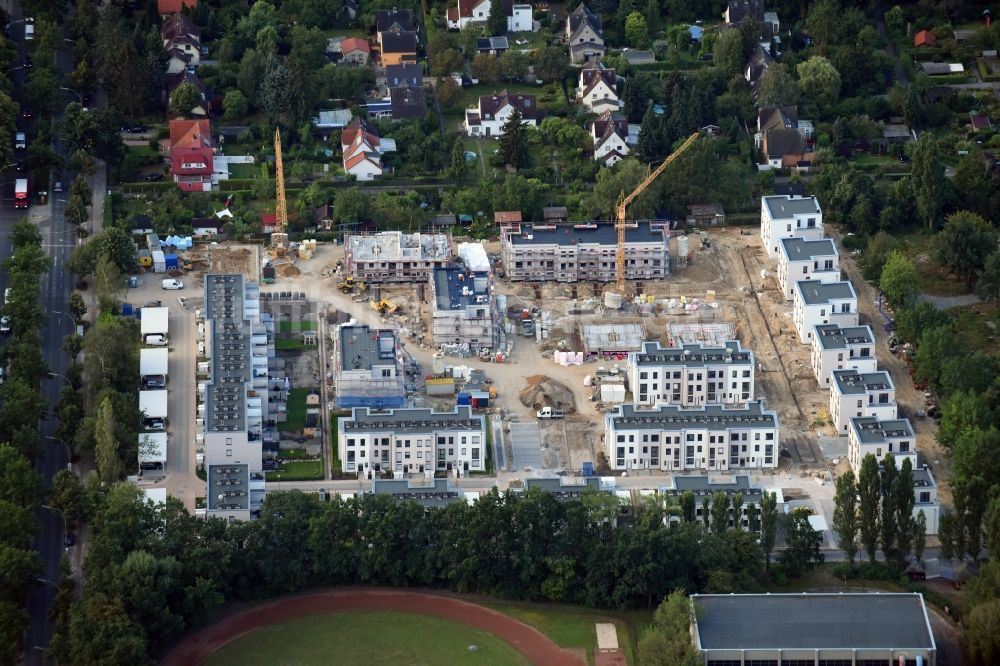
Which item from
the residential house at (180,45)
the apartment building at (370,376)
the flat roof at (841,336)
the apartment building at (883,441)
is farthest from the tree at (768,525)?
the residential house at (180,45)

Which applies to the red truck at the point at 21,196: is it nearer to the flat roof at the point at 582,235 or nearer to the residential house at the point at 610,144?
the flat roof at the point at 582,235

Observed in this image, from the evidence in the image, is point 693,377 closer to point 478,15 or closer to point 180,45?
point 478,15

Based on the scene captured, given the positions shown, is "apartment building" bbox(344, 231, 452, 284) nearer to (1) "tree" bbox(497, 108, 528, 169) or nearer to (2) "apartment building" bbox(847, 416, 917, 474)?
(1) "tree" bbox(497, 108, 528, 169)

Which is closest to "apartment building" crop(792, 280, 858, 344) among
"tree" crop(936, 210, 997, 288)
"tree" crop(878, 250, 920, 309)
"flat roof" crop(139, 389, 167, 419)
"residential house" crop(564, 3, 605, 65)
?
"tree" crop(878, 250, 920, 309)

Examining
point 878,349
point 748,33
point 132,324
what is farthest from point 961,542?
point 748,33

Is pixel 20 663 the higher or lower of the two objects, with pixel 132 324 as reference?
lower

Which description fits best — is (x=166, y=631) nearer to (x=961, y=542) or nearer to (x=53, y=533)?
(x=53, y=533)

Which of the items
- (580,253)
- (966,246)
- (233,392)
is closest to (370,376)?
(233,392)
